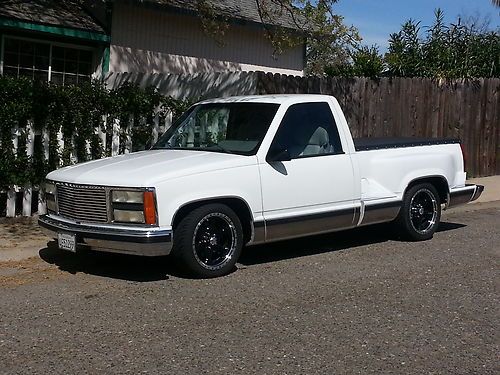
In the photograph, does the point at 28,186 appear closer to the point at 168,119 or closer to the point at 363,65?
the point at 168,119

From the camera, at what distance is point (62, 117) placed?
10094 millimetres

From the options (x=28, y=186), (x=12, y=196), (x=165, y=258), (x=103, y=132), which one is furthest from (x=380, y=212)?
(x=12, y=196)

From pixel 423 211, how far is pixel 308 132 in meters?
2.14

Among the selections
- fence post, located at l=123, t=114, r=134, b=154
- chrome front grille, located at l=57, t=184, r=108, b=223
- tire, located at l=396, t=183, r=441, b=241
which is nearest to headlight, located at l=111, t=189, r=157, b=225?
chrome front grille, located at l=57, t=184, r=108, b=223

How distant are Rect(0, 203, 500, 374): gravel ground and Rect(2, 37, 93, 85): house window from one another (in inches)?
247

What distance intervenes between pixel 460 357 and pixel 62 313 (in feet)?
10.4

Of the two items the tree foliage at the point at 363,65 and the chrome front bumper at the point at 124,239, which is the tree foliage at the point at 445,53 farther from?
the chrome front bumper at the point at 124,239

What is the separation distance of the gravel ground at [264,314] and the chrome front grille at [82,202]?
0.63 metres

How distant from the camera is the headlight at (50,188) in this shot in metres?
7.63

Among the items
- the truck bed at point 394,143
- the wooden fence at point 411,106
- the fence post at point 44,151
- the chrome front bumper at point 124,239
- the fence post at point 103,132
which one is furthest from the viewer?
the wooden fence at point 411,106

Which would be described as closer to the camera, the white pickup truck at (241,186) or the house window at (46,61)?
the white pickup truck at (241,186)

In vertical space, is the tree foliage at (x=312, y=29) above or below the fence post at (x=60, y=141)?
above

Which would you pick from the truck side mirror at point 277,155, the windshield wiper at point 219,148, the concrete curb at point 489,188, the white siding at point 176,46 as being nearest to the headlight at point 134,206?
the windshield wiper at point 219,148

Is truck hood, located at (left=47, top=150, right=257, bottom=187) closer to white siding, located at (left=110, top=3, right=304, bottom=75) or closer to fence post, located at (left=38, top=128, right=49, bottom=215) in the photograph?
fence post, located at (left=38, top=128, right=49, bottom=215)
